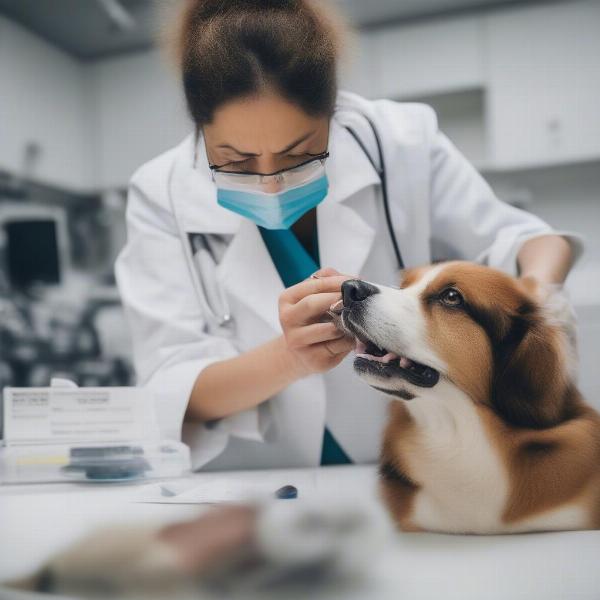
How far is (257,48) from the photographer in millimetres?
552

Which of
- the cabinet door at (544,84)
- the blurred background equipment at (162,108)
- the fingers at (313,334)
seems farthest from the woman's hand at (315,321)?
the cabinet door at (544,84)

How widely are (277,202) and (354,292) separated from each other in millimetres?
166

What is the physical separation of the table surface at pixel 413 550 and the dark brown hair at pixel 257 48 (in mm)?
366

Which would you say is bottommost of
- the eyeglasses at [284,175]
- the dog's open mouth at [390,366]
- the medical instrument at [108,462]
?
the medical instrument at [108,462]

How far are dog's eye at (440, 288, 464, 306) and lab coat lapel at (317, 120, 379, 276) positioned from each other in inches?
4.7

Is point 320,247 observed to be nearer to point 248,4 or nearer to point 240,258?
point 240,258

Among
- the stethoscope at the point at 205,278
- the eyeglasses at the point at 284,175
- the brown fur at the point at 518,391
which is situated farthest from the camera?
the stethoscope at the point at 205,278

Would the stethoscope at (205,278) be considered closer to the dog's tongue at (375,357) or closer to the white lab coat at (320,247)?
the white lab coat at (320,247)

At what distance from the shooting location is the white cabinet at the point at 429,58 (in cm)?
77

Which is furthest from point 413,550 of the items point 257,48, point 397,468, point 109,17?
point 109,17

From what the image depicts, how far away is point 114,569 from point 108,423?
0.97 ft

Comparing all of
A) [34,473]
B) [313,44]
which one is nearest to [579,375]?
[313,44]

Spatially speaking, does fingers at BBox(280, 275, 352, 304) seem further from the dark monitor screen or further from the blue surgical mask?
the dark monitor screen

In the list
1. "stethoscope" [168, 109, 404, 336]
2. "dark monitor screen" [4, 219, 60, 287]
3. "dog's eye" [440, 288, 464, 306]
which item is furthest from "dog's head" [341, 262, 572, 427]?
"dark monitor screen" [4, 219, 60, 287]
